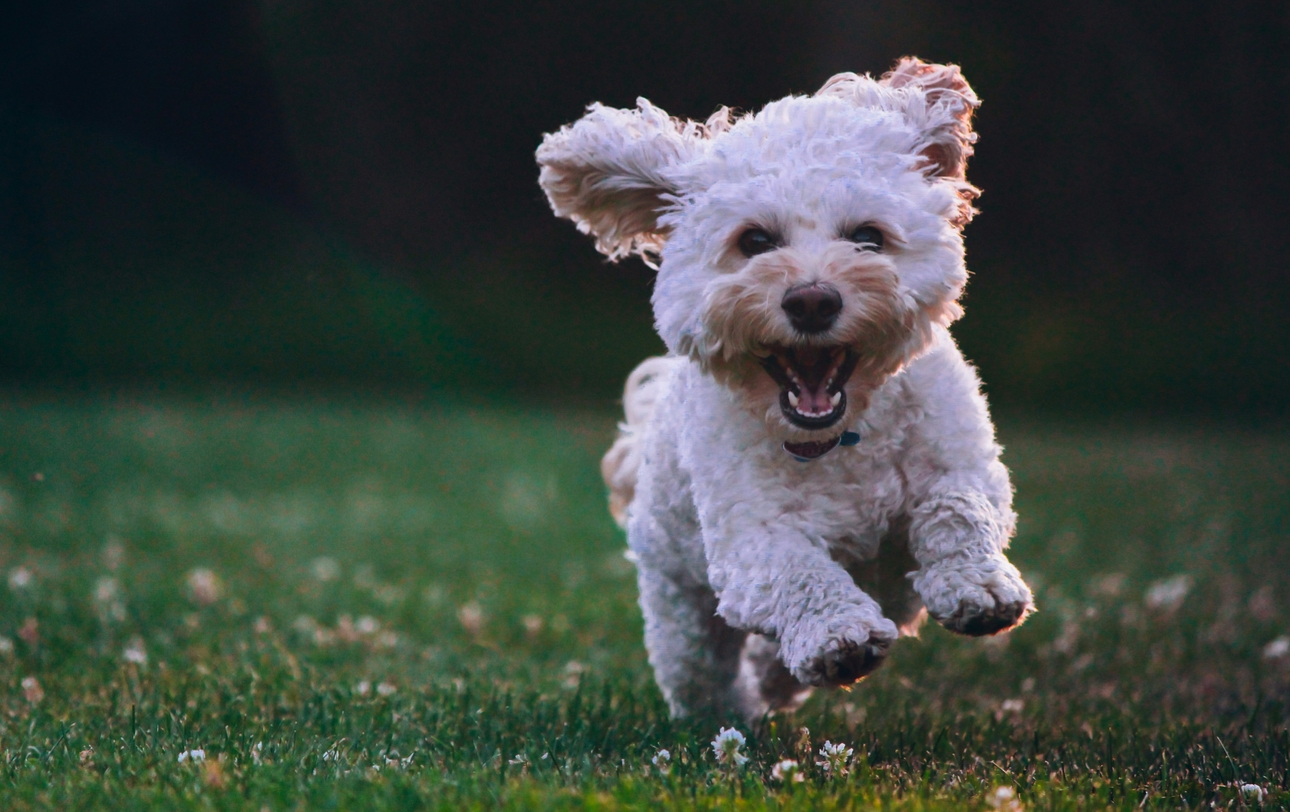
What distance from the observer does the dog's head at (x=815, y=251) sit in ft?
10.0

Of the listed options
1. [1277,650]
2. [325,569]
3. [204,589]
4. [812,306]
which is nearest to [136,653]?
[204,589]

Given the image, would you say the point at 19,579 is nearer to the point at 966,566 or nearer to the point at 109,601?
the point at 109,601

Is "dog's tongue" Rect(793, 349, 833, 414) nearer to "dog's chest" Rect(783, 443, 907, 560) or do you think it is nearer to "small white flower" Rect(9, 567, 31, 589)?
"dog's chest" Rect(783, 443, 907, 560)

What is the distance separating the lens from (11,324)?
17.4m

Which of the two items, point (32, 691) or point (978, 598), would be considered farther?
point (32, 691)

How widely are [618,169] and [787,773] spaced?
1.68 metres

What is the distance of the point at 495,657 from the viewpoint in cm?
531

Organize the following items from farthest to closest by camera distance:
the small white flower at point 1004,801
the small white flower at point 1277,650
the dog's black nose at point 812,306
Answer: the small white flower at point 1277,650, the dog's black nose at point 812,306, the small white flower at point 1004,801

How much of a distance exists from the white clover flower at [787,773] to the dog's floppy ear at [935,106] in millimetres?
1440

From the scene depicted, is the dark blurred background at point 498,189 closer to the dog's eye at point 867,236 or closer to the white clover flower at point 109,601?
the white clover flower at point 109,601

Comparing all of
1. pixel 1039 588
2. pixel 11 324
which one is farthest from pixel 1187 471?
pixel 11 324

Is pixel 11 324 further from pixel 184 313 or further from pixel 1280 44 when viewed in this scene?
pixel 1280 44

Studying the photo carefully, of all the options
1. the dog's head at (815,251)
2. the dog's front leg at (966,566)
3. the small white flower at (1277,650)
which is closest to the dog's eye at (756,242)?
the dog's head at (815,251)

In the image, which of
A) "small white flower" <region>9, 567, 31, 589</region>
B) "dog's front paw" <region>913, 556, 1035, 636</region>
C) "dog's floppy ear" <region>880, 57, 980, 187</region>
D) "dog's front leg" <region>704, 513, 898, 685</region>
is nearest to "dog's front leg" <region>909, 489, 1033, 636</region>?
"dog's front paw" <region>913, 556, 1035, 636</region>
